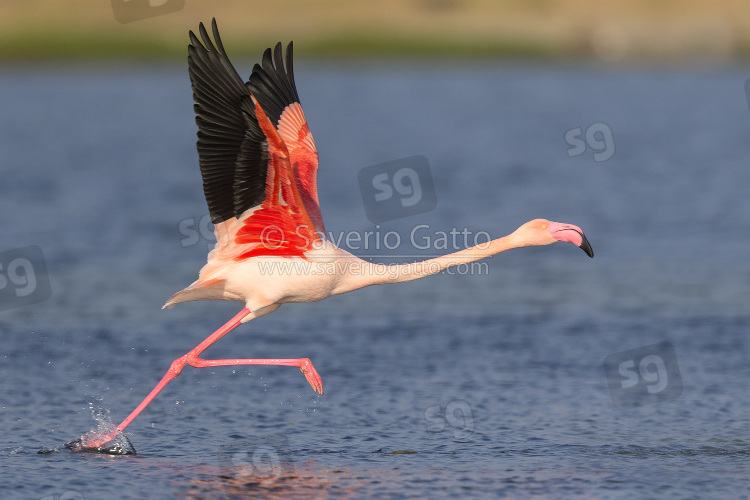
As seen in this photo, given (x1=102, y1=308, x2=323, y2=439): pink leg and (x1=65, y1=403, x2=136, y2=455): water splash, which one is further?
(x1=102, y1=308, x2=323, y2=439): pink leg

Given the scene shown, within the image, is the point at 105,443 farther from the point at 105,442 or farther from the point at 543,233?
the point at 543,233

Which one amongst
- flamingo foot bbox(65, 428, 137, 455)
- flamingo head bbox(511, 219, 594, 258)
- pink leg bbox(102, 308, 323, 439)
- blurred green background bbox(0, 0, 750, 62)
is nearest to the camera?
flamingo head bbox(511, 219, 594, 258)

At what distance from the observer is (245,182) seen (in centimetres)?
980

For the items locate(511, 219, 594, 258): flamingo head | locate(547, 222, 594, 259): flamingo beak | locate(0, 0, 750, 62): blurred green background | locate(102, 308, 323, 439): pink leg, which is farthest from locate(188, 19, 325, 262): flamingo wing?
locate(0, 0, 750, 62): blurred green background

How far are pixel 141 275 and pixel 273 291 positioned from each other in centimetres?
797

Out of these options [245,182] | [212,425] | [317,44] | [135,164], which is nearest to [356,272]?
[245,182]

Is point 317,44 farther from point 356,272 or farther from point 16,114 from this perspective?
point 356,272

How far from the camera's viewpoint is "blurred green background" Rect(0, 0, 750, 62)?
50250 millimetres

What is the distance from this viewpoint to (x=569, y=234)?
10031 mm

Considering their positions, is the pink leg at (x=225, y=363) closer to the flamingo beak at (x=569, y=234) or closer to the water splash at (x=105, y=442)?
the water splash at (x=105, y=442)

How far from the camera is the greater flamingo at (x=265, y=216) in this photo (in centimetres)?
937

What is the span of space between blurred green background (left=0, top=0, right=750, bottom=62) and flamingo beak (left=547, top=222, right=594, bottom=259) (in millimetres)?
41019

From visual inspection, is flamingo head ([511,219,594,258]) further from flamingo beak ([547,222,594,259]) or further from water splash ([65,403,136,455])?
water splash ([65,403,136,455])

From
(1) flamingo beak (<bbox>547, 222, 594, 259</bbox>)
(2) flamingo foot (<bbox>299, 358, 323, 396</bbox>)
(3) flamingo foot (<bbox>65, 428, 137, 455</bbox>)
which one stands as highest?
(1) flamingo beak (<bbox>547, 222, 594, 259</bbox>)
